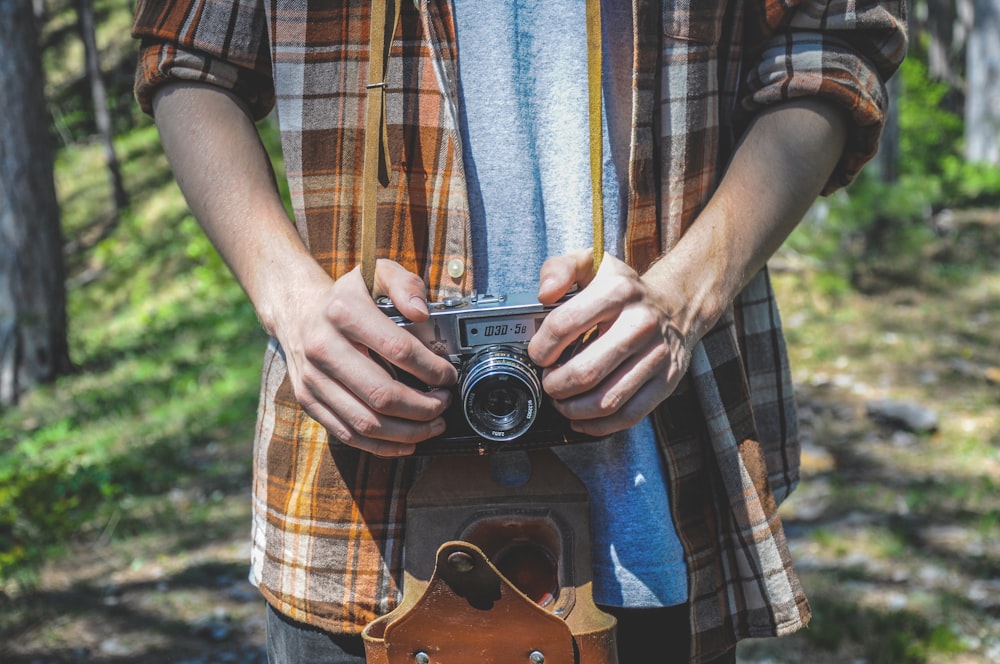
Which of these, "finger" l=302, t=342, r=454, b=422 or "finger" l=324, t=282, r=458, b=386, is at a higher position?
"finger" l=324, t=282, r=458, b=386

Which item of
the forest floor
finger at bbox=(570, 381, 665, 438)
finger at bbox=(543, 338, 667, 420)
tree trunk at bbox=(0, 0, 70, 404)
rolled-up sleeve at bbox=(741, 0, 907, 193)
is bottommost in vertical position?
the forest floor

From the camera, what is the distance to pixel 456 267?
132 cm

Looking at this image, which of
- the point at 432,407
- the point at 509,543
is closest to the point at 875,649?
the point at 509,543

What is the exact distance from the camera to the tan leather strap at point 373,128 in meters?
Answer: 1.23

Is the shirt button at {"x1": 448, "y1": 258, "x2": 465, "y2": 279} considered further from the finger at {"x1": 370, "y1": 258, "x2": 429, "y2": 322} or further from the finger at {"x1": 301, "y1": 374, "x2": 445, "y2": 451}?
the finger at {"x1": 301, "y1": 374, "x2": 445, "y2": 451}

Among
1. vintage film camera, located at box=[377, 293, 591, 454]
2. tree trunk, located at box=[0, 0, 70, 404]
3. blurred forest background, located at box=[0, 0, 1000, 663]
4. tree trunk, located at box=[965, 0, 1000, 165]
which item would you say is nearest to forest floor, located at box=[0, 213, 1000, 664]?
blurred forest background, located at box=[0, 0, 1000, 663]

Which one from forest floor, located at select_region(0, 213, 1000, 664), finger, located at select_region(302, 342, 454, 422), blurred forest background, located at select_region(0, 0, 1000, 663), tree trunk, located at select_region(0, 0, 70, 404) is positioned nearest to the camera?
finger, located at select_region(302, 342, 454, 422)

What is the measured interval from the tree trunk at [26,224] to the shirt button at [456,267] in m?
7.32

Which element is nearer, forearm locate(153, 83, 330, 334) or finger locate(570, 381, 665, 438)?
finger locate(570, 381, 665, 438)

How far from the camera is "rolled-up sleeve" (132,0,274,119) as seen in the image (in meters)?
1.31

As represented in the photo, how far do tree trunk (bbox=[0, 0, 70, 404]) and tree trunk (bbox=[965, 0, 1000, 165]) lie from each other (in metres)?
10.2

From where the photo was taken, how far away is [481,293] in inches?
53.3

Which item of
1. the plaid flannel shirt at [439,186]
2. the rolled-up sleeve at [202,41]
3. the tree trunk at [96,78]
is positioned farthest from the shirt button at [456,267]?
the tree trunk at [96,78]

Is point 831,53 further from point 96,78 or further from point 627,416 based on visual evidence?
point 96,78
